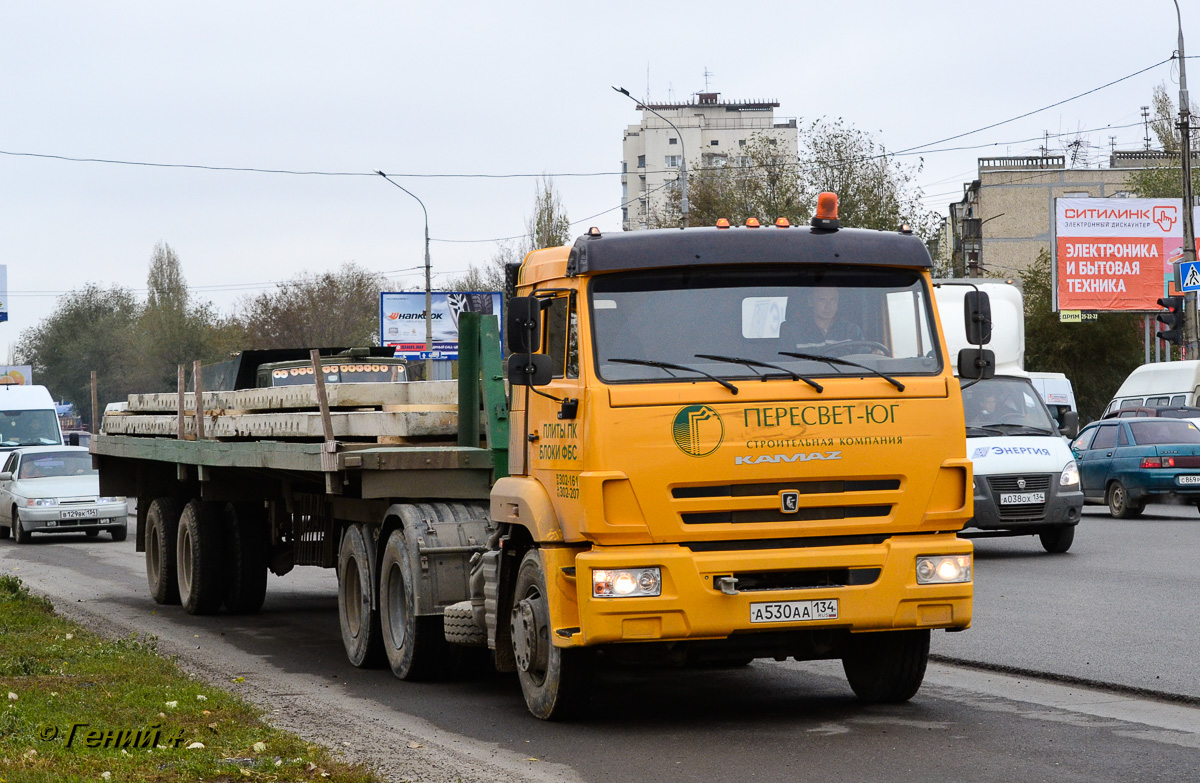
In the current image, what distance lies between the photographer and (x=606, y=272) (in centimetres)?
756

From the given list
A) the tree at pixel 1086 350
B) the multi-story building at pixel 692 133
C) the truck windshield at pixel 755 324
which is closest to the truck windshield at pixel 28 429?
the truck windshield at pixel 755 324

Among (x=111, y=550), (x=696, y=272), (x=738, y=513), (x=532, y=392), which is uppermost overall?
(x=696, y=272)

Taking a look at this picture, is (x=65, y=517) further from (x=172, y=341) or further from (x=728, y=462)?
(x=172, y=341)

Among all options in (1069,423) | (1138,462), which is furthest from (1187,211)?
(1069,423)

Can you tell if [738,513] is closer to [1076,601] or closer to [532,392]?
[532,392]

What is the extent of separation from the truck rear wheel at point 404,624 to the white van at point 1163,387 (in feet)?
74.1

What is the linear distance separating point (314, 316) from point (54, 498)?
180 feet

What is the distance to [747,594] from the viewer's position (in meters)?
7.30

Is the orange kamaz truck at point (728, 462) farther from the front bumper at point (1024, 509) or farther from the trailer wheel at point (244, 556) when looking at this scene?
the front bumper at point (1024, 509)

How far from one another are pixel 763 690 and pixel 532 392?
2432 millimetres

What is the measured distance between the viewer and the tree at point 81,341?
291 ft

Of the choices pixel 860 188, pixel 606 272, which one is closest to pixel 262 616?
pixel 606 272

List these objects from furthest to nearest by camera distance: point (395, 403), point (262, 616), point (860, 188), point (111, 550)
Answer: point (860, 188) < point (111, 550) < point (262, 616) < point (395, 403)

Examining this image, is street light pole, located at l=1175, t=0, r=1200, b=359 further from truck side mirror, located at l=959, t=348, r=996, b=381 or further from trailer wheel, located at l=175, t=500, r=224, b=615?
truck side mirror, located at l=959, t=348, r=996, b=381
